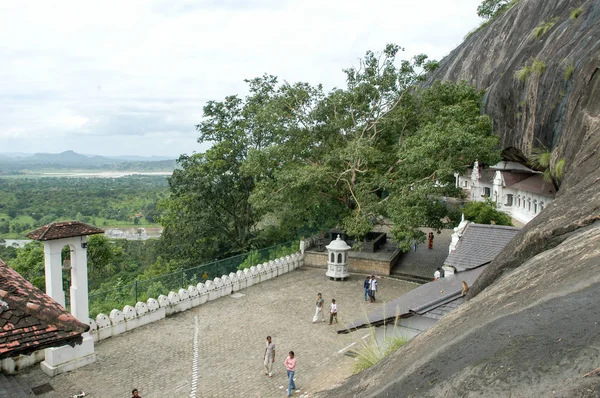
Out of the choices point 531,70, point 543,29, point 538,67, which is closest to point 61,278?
point 538,67

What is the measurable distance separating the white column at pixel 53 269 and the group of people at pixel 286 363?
6.07m

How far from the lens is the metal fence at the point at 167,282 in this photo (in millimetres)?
15208

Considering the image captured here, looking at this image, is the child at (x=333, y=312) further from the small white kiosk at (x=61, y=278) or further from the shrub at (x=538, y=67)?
the shrub at (x=538, y=67)

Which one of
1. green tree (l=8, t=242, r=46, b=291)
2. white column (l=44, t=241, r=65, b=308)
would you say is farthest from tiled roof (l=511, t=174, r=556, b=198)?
green tree (l=8, t=242, r=46, b=291)

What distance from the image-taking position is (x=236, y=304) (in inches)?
701

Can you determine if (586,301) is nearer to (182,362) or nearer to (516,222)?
(182,362)

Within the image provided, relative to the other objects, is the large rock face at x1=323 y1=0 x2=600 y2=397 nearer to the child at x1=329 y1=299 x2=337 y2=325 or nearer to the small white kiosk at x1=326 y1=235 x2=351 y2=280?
the child at x1=329 y1=299 x2=337 y2=325

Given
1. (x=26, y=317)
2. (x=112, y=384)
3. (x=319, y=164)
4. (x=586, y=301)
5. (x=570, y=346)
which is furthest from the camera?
(x=319, y=164)

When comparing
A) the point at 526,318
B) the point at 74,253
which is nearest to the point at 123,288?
the point at 74,253

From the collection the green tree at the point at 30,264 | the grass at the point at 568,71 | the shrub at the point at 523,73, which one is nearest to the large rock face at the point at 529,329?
the grass at the point at 568,71

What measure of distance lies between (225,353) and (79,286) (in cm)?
467

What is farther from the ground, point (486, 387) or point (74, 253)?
point (486, 387)

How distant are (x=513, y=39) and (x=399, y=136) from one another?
10129 mm

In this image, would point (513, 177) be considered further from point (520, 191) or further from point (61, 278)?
point (61, 278)
